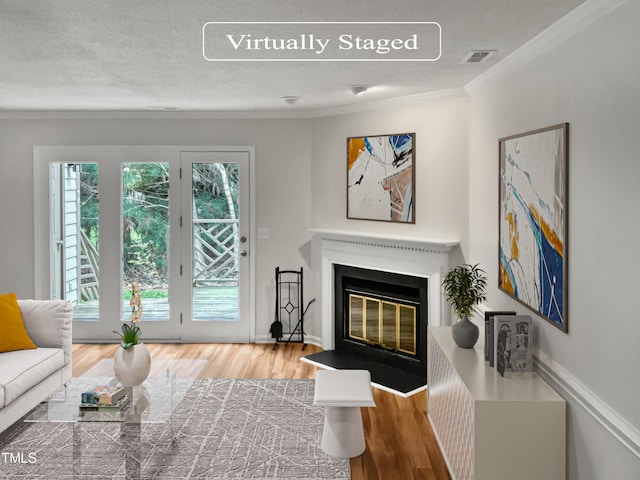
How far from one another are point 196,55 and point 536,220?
2073mm

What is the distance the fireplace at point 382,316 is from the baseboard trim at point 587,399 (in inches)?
71.4

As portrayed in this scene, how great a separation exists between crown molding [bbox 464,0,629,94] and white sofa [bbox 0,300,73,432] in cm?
343

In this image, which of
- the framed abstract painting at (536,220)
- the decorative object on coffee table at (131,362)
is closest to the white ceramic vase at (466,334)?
the framed abstract painting at (536,220)

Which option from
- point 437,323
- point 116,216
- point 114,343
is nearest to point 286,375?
point 437,323

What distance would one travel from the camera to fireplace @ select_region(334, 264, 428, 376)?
4.61 m

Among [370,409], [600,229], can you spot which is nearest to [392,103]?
[370,409]

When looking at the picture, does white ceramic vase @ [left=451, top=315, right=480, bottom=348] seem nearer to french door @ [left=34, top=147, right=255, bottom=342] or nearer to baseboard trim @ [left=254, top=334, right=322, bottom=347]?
baseboard trim @ [left=254, top=334, right=322, bottom=347]

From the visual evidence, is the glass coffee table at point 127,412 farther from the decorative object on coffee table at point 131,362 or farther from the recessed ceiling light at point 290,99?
the recessed ceiling light at point 290,99

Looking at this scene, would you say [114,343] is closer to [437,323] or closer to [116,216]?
[116,216]

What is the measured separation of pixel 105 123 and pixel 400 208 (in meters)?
3.12

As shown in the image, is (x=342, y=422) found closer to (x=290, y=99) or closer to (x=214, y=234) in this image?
(x=290, y=99)

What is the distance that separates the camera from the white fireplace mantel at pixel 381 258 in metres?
4.37

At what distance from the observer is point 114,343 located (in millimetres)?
5648

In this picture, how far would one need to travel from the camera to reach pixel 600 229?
83.3 inches
